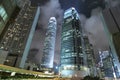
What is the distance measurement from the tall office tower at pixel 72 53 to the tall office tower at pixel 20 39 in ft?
124

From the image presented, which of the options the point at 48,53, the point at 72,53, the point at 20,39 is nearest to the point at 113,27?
the point at 72,53

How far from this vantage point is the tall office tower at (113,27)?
6512 cm

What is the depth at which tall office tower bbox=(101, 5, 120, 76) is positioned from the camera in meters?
65.1

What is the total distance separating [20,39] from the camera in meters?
101

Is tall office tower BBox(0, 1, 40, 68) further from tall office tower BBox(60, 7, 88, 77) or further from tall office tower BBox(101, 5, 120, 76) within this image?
tall office tower BBox(101, 5, 120, 76)

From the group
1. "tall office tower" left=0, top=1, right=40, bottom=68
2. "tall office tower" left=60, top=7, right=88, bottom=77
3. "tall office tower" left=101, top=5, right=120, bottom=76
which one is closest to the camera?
"tall office tower" left=101, top=5, right=120, bottom=76

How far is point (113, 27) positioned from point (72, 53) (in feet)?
155

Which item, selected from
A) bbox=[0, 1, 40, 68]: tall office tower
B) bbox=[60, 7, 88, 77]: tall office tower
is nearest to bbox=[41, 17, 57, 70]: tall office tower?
bbox=[60, 7, 88, 77]: tall office tower

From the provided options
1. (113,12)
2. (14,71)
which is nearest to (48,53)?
(113,12)

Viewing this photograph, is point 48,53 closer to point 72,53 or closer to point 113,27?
point 72,53

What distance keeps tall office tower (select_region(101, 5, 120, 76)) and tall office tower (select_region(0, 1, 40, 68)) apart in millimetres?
55713

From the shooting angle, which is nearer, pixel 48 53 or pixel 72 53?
pixel 72 53

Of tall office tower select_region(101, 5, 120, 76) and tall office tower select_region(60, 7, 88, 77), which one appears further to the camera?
tall office tower select_region(60, 7, 88, 77)

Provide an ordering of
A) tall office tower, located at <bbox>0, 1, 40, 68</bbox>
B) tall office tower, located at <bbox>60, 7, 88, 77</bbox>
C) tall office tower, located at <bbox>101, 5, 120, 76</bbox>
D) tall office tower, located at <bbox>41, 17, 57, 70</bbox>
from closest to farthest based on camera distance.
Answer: tall office tower, located at <bbox>101, 5, 120, 76</bbox>, tall office tower, located at <bbox>0, 1, 40, 68</bbox>, tall office tower, located at <bbox>60, 7, 88, 77</bbox>, tall office tower, located at <bbox>41, 17, 57, 70</bbox>
